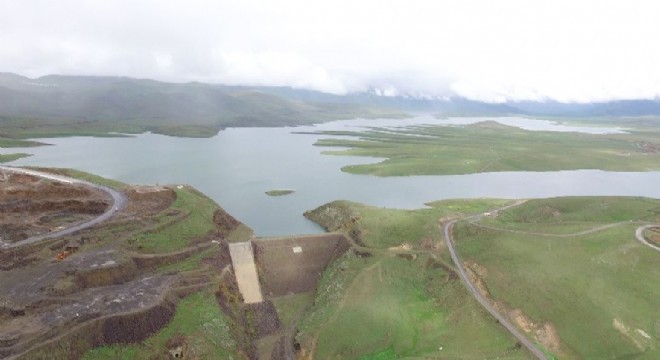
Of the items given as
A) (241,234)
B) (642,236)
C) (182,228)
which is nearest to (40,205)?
(182,228)

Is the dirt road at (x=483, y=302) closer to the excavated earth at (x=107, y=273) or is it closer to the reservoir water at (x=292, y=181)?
the excavated earth at (x=107, y=273)

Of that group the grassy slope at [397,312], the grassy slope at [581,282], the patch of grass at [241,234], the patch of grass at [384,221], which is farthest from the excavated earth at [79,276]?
the grassy slope at [581,282]

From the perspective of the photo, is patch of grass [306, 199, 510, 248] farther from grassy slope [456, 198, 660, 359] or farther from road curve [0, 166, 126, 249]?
road curve [0, 166, 126, 249]

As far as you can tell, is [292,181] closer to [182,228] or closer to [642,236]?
[182,228]

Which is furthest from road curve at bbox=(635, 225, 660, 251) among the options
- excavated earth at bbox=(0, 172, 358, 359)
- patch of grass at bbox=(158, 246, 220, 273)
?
patch of grass at bbox=(158, 246, 220, 273)

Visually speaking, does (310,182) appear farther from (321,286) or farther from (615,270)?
(615,270)
